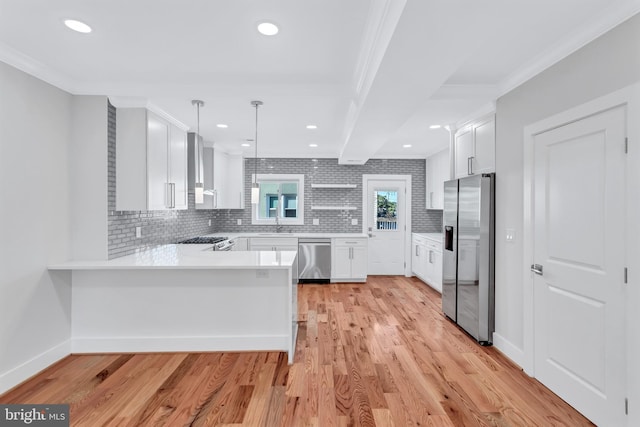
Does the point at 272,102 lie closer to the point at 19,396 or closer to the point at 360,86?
the point at 360,86

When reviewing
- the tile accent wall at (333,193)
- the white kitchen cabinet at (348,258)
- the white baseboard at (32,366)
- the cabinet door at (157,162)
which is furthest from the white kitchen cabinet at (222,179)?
the white baseboard at (32,366)

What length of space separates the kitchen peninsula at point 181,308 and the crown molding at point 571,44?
2591 millimetres

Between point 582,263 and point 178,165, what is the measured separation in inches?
160

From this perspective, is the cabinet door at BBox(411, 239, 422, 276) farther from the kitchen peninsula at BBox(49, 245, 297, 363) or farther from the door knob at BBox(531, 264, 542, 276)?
the kitchen peninsula at BBox(49, 245, 297, 363)

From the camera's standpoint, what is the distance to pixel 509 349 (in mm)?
2912

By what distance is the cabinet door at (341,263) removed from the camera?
5848 millimetres

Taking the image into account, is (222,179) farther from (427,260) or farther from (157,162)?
(427,260)

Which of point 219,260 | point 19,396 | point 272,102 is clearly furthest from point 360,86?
point 19,396

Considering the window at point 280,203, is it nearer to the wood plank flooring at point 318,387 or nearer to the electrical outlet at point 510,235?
the wood plank flooring at point 318,387

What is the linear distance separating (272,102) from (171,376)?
2702mm

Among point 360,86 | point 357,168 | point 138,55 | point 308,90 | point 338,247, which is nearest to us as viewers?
point 138,55

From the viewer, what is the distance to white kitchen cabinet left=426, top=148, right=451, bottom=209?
5586 mm

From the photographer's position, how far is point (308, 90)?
2980 millimetres

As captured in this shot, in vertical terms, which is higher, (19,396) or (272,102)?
(272,102)
